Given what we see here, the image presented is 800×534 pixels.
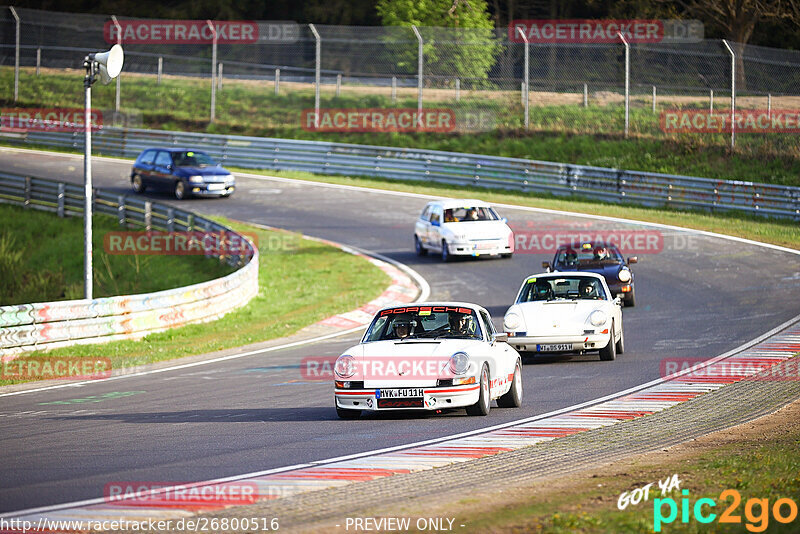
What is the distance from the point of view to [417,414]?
12109 mm

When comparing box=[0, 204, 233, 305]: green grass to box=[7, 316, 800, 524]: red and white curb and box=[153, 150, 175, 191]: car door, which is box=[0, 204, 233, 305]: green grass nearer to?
box=[153, 150, 175, 191]: car door

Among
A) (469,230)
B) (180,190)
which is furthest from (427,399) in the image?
(180,190)

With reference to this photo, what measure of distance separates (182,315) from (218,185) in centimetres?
1724

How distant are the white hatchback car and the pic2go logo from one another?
20004 mm

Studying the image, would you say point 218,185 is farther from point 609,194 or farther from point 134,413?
point 134,413

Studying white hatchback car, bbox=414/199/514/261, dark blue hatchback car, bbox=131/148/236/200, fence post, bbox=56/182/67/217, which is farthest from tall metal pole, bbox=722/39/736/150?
fence post, bbox=56/182/67/217

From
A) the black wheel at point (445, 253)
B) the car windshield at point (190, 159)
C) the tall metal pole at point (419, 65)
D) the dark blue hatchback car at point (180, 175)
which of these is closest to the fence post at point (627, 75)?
the tall metal pole at point (419, 65)

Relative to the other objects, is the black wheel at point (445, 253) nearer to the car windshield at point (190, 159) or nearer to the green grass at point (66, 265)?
the green grass at point (66, 265)

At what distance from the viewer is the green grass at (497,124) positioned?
1404 inches

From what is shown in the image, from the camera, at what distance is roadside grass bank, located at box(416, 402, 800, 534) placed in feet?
21.4

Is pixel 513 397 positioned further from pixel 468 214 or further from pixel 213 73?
pixel 213 73

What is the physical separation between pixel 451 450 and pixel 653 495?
9.25ft

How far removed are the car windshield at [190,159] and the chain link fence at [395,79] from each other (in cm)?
653

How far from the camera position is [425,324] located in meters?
12.4
